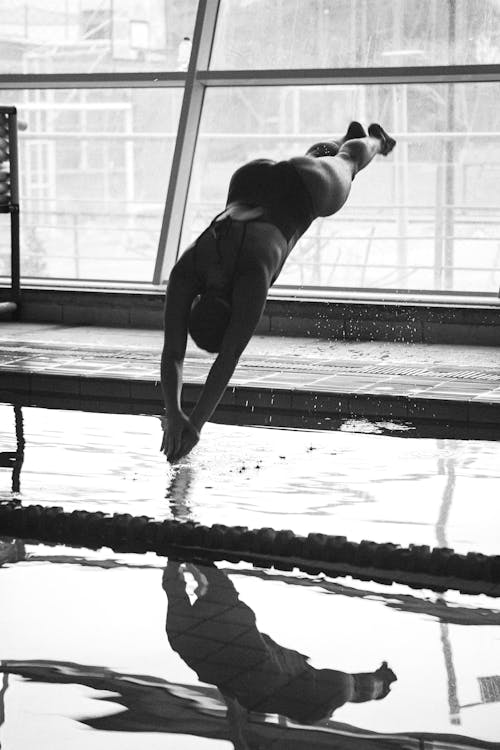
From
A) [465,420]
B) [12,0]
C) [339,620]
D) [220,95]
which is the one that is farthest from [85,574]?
[220,95]

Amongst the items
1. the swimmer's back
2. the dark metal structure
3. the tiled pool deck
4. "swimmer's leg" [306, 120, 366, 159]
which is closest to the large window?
the dark metal structure

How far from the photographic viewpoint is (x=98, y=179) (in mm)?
16422

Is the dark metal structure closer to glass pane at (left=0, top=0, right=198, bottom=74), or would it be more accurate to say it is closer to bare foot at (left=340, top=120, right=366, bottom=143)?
glass pane at (left=0, top=0, right=198, bottom=74)

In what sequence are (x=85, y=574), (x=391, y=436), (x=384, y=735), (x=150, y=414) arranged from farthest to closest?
(x=150, y=414) → (x=391, y=436) → (x=85, y=574) → (x=384, y=735)

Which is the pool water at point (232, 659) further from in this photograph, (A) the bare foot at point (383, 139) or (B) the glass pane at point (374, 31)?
(B) the glass pane at point (374, 31)

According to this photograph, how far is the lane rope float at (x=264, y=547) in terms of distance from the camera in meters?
3.02

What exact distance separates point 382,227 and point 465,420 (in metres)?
9.81

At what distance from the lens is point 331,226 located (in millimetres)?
14094

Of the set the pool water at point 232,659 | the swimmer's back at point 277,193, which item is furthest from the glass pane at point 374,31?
the pool water at point 232,659

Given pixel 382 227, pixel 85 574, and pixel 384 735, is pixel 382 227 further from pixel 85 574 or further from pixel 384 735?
pixel 384 735

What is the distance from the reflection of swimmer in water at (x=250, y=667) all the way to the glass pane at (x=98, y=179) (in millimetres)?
9977

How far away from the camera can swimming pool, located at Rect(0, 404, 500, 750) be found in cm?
216

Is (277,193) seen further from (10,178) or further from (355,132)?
(10,178)

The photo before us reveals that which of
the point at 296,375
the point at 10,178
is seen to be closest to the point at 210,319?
the point at 296,375
